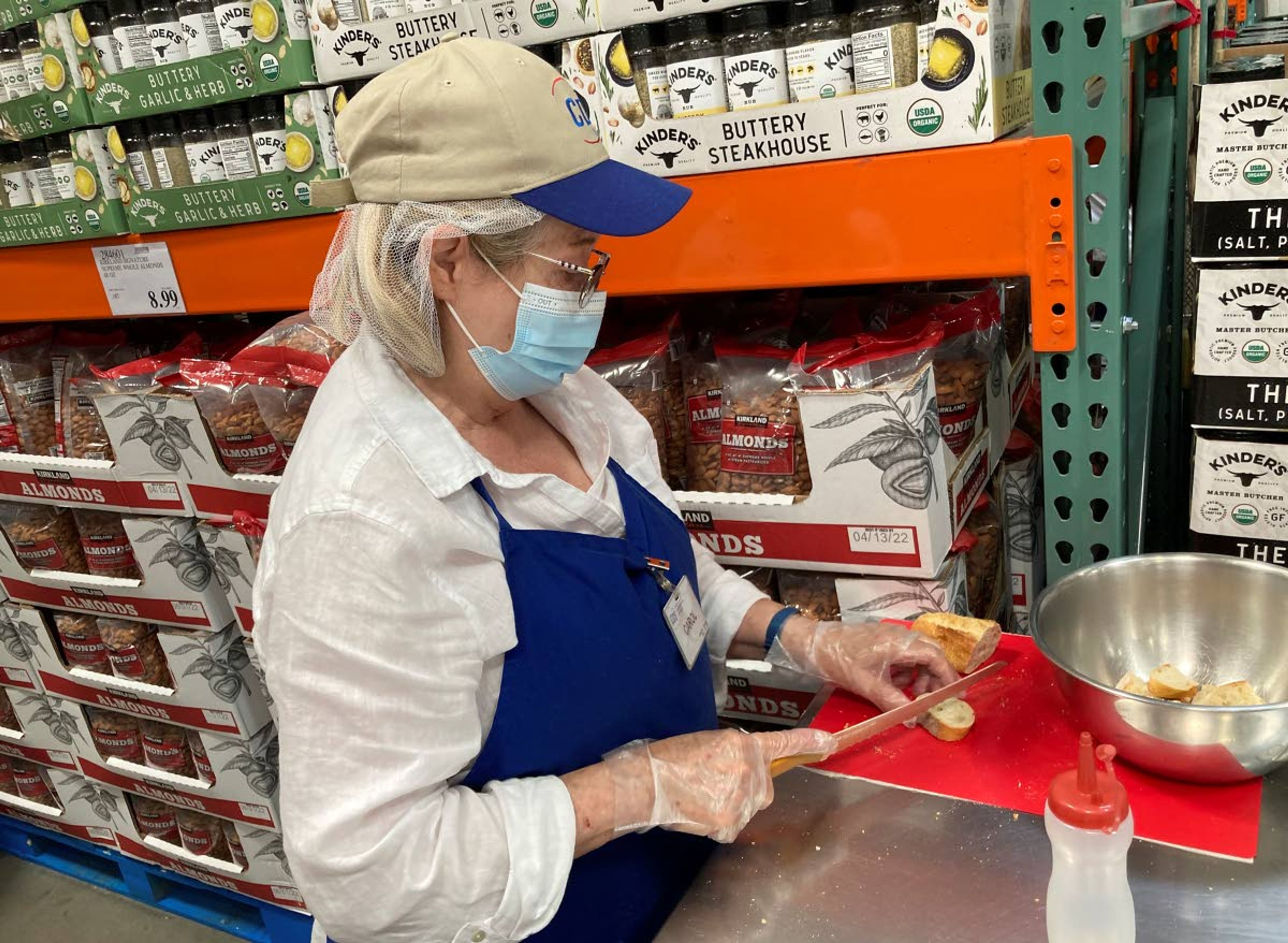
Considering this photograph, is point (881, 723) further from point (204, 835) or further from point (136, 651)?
point (204, 835)

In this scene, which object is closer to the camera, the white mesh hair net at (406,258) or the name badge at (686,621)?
the white mesh hair net at (406,258)

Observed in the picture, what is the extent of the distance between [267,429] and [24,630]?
142 centimetres

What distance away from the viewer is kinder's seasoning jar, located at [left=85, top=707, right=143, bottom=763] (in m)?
2.96

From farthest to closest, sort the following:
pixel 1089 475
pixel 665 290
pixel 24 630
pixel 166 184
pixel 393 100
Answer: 1. pixel 24 630
2. pixel 166 184
3. pixel 665 290
4. pixel 1089 475
5. pixel 393 100

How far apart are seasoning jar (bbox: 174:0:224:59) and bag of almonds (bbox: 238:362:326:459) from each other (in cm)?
61

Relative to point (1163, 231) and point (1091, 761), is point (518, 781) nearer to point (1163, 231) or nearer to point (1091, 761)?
point (1091, 761)

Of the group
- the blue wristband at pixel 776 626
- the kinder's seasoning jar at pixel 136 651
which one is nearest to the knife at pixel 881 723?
the blue wristband at pixel 776 626

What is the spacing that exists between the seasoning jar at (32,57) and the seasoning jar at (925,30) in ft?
6.04

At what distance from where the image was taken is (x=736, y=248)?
1460 mm

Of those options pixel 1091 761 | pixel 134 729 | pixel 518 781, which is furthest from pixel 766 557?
→ pixel 134 729

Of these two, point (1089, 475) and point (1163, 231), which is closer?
point (1089, 475)

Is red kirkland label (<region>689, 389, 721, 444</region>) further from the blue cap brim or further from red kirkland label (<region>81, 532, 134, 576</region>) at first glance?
red kirkland label (<region>81, 532, 134, 576</region>)

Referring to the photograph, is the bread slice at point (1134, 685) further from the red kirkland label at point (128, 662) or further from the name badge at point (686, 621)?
the red kirkland label at point (128, 662)

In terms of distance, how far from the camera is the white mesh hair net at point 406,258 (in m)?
1.11
